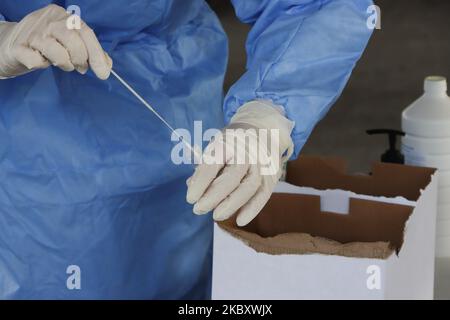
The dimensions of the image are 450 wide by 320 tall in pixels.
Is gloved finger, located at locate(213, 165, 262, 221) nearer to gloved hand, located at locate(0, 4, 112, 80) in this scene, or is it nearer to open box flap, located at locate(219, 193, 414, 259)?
open box flap, located at locate(219, 193, 414, 259)

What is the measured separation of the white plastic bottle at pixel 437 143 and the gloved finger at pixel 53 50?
2.30 feet

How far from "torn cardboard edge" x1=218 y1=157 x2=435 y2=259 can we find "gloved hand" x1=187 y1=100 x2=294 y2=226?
0.08 metres

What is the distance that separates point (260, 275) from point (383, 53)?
3199 millimetres

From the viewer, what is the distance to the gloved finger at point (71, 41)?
106 centimetres

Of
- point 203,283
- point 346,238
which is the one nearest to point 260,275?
point 346,238

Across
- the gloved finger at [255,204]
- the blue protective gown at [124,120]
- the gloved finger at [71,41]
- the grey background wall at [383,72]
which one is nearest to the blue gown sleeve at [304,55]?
the blue protective gown at [124,120]

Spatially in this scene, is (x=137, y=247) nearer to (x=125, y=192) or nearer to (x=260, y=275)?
(x=125, y=192)

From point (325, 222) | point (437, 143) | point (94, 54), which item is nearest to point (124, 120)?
point (94, 54)

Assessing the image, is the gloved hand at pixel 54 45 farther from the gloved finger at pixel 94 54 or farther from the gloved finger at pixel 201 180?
the gloved finger at pixel 201 180

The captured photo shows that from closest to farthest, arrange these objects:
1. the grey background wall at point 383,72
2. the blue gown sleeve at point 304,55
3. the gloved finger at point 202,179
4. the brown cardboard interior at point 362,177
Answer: the gloved finger at point 202,179 → the blue gown sleeve at point 304,55 → the brown cardboard interior at point 362,177 → the grey background wall at point 383,72

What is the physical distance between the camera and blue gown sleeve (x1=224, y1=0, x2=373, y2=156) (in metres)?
1.16

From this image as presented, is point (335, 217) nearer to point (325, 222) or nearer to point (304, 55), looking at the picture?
point (325, 222)

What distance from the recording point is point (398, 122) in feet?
11.9

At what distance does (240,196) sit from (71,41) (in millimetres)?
284
